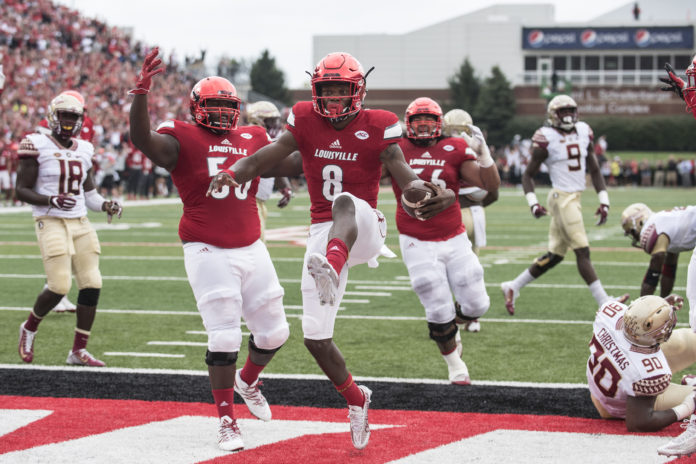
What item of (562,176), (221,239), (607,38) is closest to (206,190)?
(221,239)

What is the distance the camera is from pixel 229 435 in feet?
14.5

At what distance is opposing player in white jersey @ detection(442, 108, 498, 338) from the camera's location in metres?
6.91

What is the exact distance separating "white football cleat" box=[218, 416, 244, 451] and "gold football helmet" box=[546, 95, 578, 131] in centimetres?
528

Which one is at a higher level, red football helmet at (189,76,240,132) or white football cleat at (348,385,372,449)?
red football helmet at (189,76,240,132)

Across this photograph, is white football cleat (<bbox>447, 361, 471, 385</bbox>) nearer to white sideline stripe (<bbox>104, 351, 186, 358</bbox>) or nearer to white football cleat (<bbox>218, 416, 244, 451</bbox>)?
white football cleat (<bbox>218, 416, 244, 451</bbox>)

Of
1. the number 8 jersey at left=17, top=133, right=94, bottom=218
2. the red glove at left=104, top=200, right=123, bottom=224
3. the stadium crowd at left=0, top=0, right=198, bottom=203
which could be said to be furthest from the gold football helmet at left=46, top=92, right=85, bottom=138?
the stadium crowd at left=0, top=0, right=198, bottom=203

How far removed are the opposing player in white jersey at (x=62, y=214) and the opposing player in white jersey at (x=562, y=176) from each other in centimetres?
386

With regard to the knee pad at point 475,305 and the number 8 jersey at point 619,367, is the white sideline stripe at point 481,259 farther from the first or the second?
the number 8 jersey at point 619,367

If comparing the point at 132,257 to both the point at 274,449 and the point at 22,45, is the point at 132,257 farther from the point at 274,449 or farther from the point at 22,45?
the point at 22,45

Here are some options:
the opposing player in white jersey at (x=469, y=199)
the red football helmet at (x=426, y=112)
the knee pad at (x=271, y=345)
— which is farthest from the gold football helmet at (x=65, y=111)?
the opposing player in white jersey at (x=469, y=199)

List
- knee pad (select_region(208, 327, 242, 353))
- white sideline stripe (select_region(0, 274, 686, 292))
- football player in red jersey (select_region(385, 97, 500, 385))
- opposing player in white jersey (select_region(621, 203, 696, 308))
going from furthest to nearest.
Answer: white sideline stripe (select_region(0, 274, 686, 292))
opposing player in white jersey (select_region(621, 203, 696, 308))
football player in red jersey (select_region(385, 97, 500, 385))
knee pad (select_region(208, 327, 242, 353))

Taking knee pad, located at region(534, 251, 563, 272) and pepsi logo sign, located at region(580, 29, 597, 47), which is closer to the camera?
knee pad, located at region(534, 251, 563, 272)

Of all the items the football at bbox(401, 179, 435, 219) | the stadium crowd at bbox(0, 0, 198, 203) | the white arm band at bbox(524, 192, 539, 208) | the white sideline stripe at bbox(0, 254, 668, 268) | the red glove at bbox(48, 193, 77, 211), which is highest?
the stadium crowd at bbox(0, 0, 198, 203)

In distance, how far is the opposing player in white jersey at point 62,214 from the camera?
6.43 m
